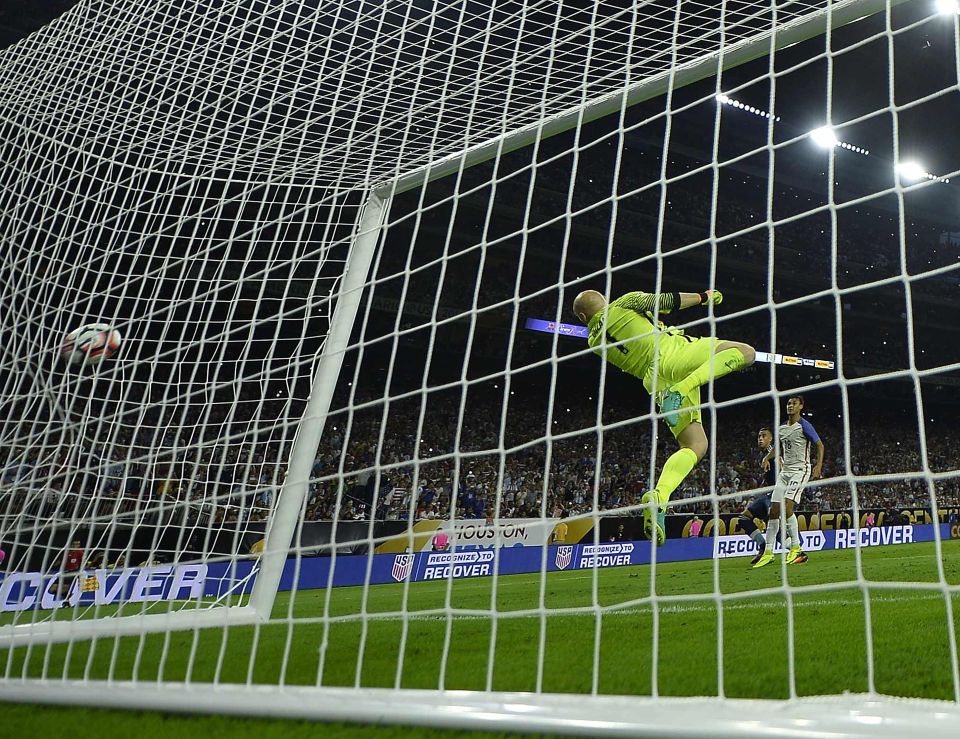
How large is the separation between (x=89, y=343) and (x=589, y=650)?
2.69 m

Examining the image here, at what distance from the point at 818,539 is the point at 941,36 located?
915 centimetres

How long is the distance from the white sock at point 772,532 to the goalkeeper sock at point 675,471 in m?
3.36

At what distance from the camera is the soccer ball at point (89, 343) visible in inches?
143

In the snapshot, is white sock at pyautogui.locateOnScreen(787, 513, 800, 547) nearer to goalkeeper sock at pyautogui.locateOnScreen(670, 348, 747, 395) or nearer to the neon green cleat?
the neon green cleat

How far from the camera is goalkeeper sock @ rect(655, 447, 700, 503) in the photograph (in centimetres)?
352

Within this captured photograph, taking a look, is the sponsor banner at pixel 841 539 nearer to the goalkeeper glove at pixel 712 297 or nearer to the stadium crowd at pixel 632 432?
the stadium crowd at pixel 632 432

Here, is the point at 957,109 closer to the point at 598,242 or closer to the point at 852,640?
the point at 598,242

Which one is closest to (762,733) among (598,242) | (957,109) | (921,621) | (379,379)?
→ (921,621)

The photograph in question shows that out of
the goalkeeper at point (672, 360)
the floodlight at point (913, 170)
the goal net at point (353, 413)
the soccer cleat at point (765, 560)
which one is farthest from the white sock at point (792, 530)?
the floodlight at point (913, 170)

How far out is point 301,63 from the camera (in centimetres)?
416

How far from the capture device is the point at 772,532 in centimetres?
669

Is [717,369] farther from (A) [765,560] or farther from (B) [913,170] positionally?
(B) [913,170]

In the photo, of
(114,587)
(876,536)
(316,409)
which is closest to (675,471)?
(316,409)

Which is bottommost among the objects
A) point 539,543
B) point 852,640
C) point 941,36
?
point 539,543
